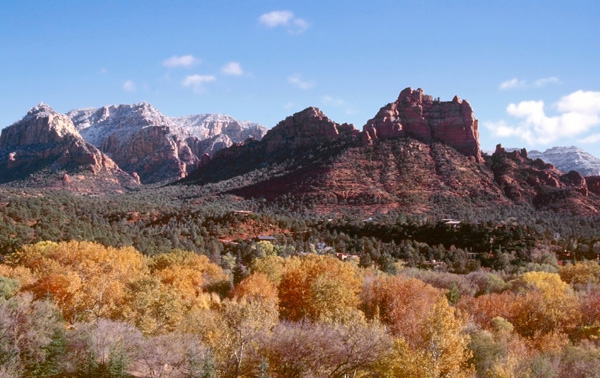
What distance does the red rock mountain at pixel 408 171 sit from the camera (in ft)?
341

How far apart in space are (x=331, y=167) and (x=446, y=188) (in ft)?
91.0

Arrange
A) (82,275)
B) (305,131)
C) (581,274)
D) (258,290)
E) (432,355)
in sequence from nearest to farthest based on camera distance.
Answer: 1. (432,355)
2. (258,290)
3. (82,275)
4. (581,274)
5. (305,131)

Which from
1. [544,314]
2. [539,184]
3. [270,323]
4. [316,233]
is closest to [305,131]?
[539,184]

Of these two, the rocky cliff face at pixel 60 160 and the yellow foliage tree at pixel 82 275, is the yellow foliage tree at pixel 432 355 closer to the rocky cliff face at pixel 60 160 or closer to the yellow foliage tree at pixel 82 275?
the yellow foliage tree at pixel 82 275

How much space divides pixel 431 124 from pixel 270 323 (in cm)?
11225

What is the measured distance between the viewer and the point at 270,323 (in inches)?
918

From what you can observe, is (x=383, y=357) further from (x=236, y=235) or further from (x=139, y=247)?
(x=236, y=235)

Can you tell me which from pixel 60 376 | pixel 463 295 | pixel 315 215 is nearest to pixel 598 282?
pixel 463 295

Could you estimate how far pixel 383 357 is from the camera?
66.4ft

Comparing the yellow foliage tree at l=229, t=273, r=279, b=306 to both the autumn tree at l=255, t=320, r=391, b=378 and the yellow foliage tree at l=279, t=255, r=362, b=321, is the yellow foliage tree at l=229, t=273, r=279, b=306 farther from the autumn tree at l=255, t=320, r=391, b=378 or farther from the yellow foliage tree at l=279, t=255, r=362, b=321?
the autumn tree at l=255, t=320, r=391, b=378

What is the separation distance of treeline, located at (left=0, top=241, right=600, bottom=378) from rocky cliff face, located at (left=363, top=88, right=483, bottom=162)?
7917cm

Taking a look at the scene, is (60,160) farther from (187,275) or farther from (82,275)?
(187,275)

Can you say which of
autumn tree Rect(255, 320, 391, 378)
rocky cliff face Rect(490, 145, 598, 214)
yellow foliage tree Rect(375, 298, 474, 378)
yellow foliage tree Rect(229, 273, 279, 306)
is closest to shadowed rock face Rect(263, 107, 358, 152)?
rocky cliff face Rect(490, 145, 598, 214)

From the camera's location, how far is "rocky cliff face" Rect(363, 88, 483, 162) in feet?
401
